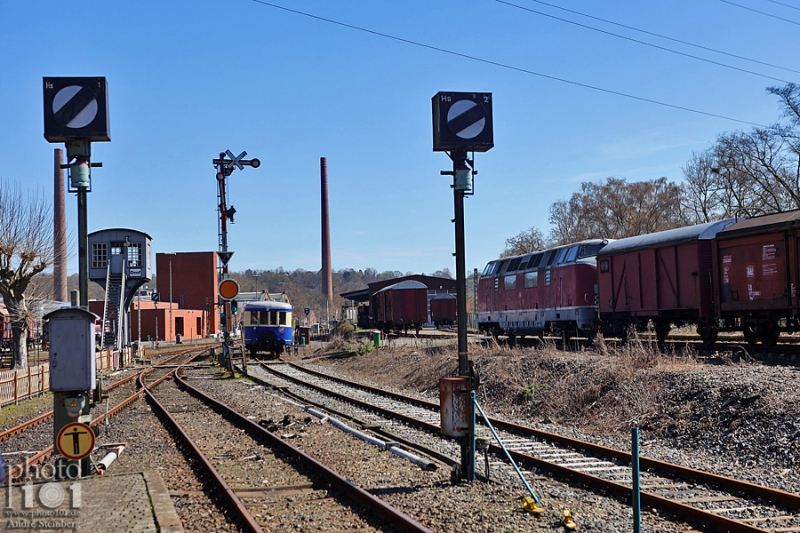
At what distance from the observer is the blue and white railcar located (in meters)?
34.9

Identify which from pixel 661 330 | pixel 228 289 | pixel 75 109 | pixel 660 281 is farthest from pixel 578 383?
pixel 228 289

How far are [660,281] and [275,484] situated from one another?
1477 centimetres

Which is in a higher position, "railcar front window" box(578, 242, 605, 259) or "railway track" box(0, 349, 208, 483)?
"railcar front window" box(578, 242, 605, 259)

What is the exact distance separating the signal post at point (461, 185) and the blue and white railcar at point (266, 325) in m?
26.8

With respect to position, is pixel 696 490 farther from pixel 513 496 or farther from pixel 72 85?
pixel 72 85

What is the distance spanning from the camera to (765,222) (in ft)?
56.2

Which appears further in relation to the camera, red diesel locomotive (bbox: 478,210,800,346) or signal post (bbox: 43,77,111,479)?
red diesel locomotive (bbox: 478,210,800,346)

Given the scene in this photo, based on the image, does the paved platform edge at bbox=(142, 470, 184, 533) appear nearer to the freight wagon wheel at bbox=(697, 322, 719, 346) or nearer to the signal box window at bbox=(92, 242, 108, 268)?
the freight wagon wheel at bbox=(697, 322, 719, 346)

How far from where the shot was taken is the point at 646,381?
13297 millimetres

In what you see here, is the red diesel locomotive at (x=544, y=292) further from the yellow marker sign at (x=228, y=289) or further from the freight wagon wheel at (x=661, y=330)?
the yellow marker sign at (x=228, y=289)

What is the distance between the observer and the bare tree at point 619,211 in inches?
2504

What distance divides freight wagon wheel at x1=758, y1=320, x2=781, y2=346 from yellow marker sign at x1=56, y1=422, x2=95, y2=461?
612 inches

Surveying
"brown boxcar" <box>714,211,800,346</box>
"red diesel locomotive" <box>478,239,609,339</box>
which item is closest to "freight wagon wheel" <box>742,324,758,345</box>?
"brown boxcar" <box>714,211,800,346</box>

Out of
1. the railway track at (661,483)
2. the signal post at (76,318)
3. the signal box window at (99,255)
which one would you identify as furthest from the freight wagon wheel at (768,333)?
the signal box window at (99,255)
